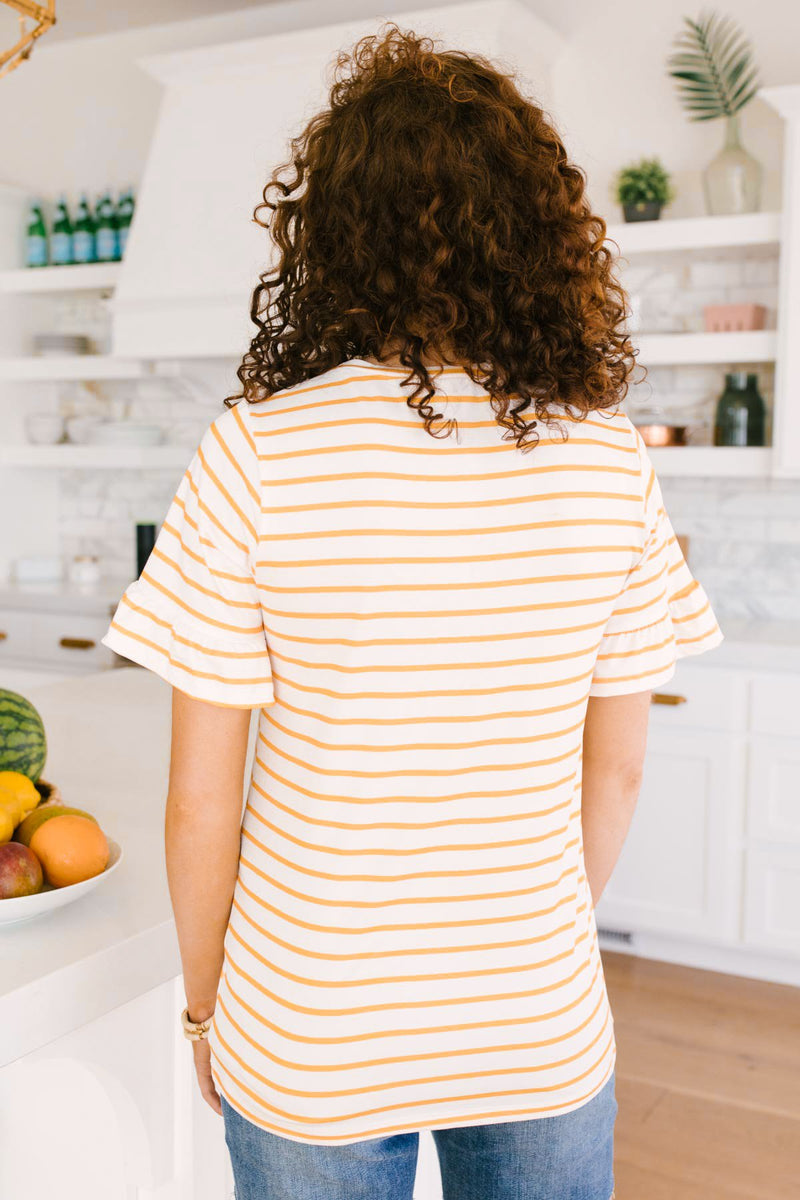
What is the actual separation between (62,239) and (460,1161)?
4149 mm

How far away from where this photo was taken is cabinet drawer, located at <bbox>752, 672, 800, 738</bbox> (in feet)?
9.66

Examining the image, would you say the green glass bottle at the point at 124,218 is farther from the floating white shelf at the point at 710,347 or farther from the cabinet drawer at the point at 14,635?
the floating white shelf at the point at 710,347

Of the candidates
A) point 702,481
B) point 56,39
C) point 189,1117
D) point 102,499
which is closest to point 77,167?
point 56,39

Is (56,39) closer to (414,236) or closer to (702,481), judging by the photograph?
(702,481)

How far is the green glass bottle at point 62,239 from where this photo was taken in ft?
14.5

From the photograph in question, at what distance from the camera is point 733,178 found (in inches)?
129

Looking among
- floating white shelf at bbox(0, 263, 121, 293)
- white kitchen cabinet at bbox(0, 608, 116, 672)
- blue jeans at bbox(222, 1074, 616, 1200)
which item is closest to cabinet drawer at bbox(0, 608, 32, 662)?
white kitchen cabinet at bbox(0, 608, 116, 672)

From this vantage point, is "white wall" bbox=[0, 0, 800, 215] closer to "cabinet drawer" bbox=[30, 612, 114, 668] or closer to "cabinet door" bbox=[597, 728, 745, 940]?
"cabinet door" bbox=[597, 728, 745, 940]

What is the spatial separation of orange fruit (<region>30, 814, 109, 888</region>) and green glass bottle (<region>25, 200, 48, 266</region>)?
12.5ft

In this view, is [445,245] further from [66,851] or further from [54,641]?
[54,641]

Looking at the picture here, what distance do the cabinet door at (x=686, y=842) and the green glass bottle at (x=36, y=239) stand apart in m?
2.98

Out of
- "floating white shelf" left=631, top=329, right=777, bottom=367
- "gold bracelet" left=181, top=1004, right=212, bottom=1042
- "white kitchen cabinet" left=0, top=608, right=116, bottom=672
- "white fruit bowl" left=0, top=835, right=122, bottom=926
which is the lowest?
"white kitchen cabinet" left=0, top=608, right=116, bottom=672

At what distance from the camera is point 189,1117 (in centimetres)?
121

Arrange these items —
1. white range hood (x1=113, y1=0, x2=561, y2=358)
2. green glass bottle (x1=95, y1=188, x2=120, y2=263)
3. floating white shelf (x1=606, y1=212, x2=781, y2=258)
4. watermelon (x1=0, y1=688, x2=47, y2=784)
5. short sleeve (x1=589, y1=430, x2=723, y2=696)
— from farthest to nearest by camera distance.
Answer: green glass bottle (x1=95, y1=188, x2=120, y2=263) → white range hood (x1=113, y1=0, x2=561, y2=358) → floating white shelf (x1=606, y1=212, x2=781, y2=258) → watermelon (x1=0, y1=688, x2=47, y2=784) → short sleeve (x1=589, y1=430, x2=723, y2=696)
